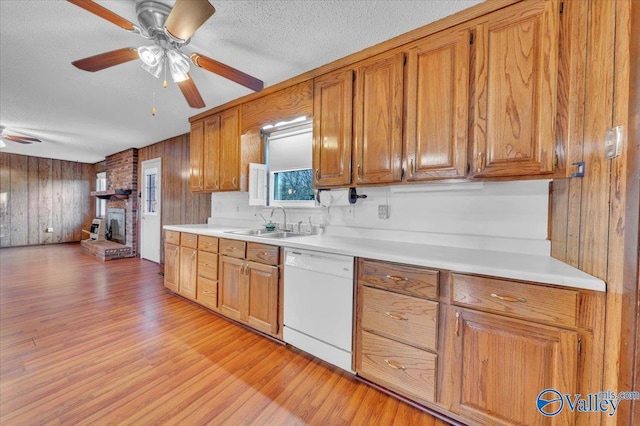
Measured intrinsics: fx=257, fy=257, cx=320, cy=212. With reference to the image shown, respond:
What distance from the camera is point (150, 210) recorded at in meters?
5.46

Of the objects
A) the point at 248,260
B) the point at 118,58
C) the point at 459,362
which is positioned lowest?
the point at 459,362

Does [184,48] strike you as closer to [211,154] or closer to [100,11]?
[100,11]

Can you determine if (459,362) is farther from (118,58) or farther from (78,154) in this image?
(78,154)

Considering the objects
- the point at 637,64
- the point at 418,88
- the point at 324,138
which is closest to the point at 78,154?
the point at 324,138

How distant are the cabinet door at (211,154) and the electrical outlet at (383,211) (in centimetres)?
205

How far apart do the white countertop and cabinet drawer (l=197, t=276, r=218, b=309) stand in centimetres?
110

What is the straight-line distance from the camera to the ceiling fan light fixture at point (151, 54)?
1.64 metres

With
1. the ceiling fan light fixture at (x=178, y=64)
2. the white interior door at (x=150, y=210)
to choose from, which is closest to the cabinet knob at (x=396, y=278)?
the ceiling fan light fixture at (x=178, y=64)

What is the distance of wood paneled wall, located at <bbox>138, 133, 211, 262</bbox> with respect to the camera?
4.23 meters

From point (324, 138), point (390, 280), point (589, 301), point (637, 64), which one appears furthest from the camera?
point (324, 138)

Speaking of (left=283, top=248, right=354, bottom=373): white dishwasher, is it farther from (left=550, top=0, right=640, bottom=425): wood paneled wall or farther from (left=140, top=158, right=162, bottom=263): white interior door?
(left=140, top=158, right=162, bottom=263): white interior door

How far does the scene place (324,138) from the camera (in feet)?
7.37

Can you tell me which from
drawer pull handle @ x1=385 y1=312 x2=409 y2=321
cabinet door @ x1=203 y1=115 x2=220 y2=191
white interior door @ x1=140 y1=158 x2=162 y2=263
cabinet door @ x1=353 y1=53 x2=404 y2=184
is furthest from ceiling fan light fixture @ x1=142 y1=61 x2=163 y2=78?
→ white interior door @ x1=140 y1=158 x2=162 y2=263

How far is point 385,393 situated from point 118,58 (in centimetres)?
274
